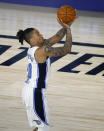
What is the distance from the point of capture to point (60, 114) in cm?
529

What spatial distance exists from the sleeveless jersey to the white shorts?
55mm

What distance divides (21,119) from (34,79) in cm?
113

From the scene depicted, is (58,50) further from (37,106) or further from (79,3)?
(79,3)

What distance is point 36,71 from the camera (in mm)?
4051

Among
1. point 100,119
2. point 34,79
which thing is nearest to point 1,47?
point 100,119

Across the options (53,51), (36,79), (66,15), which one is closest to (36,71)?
(36,79)

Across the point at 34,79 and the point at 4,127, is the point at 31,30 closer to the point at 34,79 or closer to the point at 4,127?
the point at 34,79

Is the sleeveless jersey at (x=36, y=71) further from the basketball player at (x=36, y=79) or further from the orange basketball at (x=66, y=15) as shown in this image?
the orange basketball at (x=66, y=15)

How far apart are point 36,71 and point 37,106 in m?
0.32

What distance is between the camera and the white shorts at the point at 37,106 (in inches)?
159

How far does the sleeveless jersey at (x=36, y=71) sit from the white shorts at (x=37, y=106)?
6 centimetres

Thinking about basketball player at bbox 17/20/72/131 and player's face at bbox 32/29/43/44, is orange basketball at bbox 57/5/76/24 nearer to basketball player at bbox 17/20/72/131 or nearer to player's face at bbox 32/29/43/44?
basketball player at bbox 17/20/72/131

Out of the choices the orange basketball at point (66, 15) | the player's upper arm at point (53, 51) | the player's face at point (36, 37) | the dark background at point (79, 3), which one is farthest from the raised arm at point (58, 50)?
the dark background at point (79, 3)

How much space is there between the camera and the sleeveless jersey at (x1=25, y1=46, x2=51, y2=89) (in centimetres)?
401
